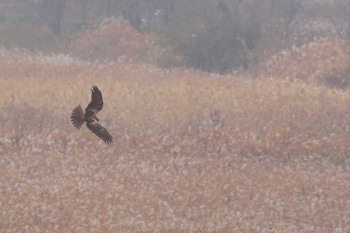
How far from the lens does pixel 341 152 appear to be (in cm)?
2094

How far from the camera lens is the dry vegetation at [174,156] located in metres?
14.8

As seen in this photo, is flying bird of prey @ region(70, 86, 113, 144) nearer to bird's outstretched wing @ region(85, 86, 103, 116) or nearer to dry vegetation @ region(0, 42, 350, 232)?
bird's outstretched wing @ region(85, 86, 103, 116)

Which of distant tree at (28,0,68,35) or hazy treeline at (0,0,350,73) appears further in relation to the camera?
distant tree at (28,0,68,35)

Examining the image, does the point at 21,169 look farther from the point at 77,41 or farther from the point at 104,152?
the point at 77,41

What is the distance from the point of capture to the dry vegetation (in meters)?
14.8

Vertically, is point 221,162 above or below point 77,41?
below

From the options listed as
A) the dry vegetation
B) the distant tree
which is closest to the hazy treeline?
the distant tree

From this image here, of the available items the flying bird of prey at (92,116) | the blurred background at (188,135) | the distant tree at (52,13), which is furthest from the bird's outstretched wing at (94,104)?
the distant tree at (52,13)

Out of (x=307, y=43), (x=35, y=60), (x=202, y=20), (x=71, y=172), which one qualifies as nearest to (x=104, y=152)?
(x=71, y=172)

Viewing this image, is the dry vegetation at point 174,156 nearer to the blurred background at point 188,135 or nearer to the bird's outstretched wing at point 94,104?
the blurred background at point 188,135

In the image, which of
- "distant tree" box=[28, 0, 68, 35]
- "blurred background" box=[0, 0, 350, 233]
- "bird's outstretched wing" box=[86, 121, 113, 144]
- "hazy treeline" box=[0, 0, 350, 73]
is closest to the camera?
"bird's outstretched wing" box=[86, 121, 113, 144]

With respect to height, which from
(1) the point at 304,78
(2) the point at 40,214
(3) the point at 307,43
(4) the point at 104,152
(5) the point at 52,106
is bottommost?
(2) the point at 40,214

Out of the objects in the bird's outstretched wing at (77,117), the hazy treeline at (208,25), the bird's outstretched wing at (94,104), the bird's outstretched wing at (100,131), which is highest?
the hazy treeline at (208,25)

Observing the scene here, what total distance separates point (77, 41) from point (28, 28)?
2.78 metres
